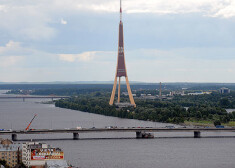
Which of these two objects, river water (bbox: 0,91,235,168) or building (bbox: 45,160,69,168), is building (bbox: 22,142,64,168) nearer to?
building (bbox: 45,160,69,168)

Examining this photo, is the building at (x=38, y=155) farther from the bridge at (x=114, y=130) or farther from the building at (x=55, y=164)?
the bridge at (x=114, y=130)

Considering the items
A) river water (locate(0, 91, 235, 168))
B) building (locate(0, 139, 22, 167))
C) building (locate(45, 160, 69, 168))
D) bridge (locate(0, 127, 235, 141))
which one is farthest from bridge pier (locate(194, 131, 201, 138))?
building (locate(45, 160, 69, 168))

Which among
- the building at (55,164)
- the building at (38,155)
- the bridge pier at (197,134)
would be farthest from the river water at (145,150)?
the building at (55,164)

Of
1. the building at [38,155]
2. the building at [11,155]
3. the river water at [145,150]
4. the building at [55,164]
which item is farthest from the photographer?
the river water at [145,150]

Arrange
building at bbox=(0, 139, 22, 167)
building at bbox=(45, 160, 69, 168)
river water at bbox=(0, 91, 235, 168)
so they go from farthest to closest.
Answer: river water at bbox=(0, 91, 235, 168)
building at bbox=(0, 139, 22, 167)
building at bbox=(45, 160, 69, 168)

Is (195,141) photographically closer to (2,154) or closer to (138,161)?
(138,161)

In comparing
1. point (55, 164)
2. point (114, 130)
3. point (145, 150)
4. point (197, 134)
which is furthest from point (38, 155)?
point (197, 134)

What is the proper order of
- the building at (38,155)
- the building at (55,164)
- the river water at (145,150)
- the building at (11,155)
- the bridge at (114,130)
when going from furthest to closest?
1. the bridge at (114,130)
2. the river water at (145,150)
3. the building at (11,155)
4. the building at (38,155)
5. the building at (55,164)

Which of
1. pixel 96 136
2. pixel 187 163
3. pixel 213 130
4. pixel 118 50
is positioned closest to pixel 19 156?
pixel 187 163

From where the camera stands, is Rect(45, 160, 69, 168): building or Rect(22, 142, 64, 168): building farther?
Rect(22, 142, 64, 168): building

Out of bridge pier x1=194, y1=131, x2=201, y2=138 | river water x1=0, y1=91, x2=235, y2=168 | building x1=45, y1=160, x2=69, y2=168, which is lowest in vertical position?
river water x1=0, y1=91, x2=235, y2=168

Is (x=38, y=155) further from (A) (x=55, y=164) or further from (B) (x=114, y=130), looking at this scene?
(B) (x=114, y=130)
